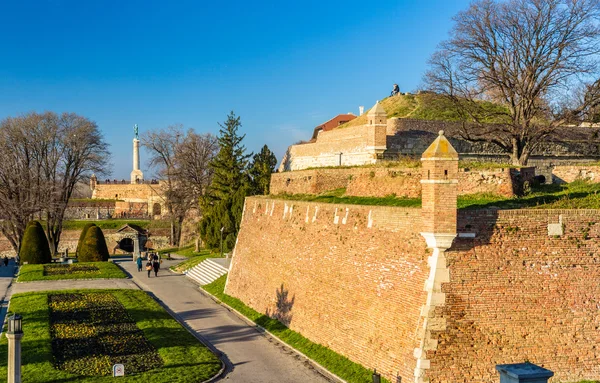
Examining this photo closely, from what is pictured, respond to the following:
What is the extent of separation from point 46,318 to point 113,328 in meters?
2.76

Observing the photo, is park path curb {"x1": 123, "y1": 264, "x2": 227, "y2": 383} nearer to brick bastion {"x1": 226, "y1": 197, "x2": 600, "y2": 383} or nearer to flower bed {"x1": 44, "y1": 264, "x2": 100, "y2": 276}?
brick bastion {"x1": 226, "y1": 197, "x2": 600, "y2": 383}

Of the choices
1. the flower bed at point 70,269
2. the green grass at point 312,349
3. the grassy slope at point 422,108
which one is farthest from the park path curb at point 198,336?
the grassy slope at point 422,108

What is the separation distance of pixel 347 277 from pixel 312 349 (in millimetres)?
2379

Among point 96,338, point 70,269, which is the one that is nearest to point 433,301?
point 96,338

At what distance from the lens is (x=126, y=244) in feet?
178

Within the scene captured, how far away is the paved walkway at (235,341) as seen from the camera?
598 inches

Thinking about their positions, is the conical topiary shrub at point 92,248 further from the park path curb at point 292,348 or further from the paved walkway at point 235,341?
the park path curb at point 292,348

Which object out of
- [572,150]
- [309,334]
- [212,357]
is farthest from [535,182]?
[572,150]

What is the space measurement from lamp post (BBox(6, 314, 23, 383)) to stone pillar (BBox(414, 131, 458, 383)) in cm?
805

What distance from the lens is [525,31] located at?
2364cm

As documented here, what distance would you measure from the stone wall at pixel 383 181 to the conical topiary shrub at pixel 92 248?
15633 millimetres

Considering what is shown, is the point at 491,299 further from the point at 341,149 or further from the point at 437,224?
the point at 341,149

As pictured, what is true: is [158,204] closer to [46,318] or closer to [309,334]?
[46,318]

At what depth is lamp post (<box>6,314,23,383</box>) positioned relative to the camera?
12164 mm
